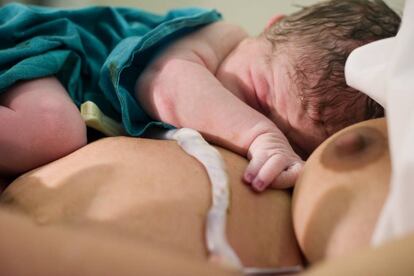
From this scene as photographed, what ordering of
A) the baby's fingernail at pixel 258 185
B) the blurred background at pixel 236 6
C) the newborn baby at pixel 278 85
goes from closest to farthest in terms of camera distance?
the baby's fingernail at pixel 258 185, the newborn baby at pixel 278 85, the blurred background at pixel 236 6

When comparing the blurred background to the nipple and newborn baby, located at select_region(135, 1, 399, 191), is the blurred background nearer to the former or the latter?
newborn baby, located at select_region(135, 1, 399, 191)

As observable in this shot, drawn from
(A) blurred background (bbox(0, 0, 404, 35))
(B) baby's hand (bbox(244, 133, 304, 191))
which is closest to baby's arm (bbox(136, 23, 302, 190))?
(B) baby's hand (bbox(244, 133, 304, 191))

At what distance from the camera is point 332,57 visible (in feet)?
2.39

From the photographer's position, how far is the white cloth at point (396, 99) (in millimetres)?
394

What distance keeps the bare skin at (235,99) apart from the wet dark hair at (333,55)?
22 mm

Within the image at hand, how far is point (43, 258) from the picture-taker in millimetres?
347

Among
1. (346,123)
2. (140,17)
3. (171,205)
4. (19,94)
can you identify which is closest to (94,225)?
(171,205)

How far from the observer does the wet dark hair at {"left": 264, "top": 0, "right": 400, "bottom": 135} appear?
72 cm

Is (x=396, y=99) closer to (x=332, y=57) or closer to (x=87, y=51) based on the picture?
(x=332, y=57)

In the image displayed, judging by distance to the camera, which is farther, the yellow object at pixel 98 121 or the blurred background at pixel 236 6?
the blurred background at pixel 236 6

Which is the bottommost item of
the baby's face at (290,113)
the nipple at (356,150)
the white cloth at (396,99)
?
the baby's face at (290,113)

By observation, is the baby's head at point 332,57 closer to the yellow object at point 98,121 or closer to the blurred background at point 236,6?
the yellow object at point 98,121

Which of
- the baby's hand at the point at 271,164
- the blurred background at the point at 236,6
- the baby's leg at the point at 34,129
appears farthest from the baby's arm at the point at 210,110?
the blurred background at the point at 236,6

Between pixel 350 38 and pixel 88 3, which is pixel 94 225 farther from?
pixel 88 3
